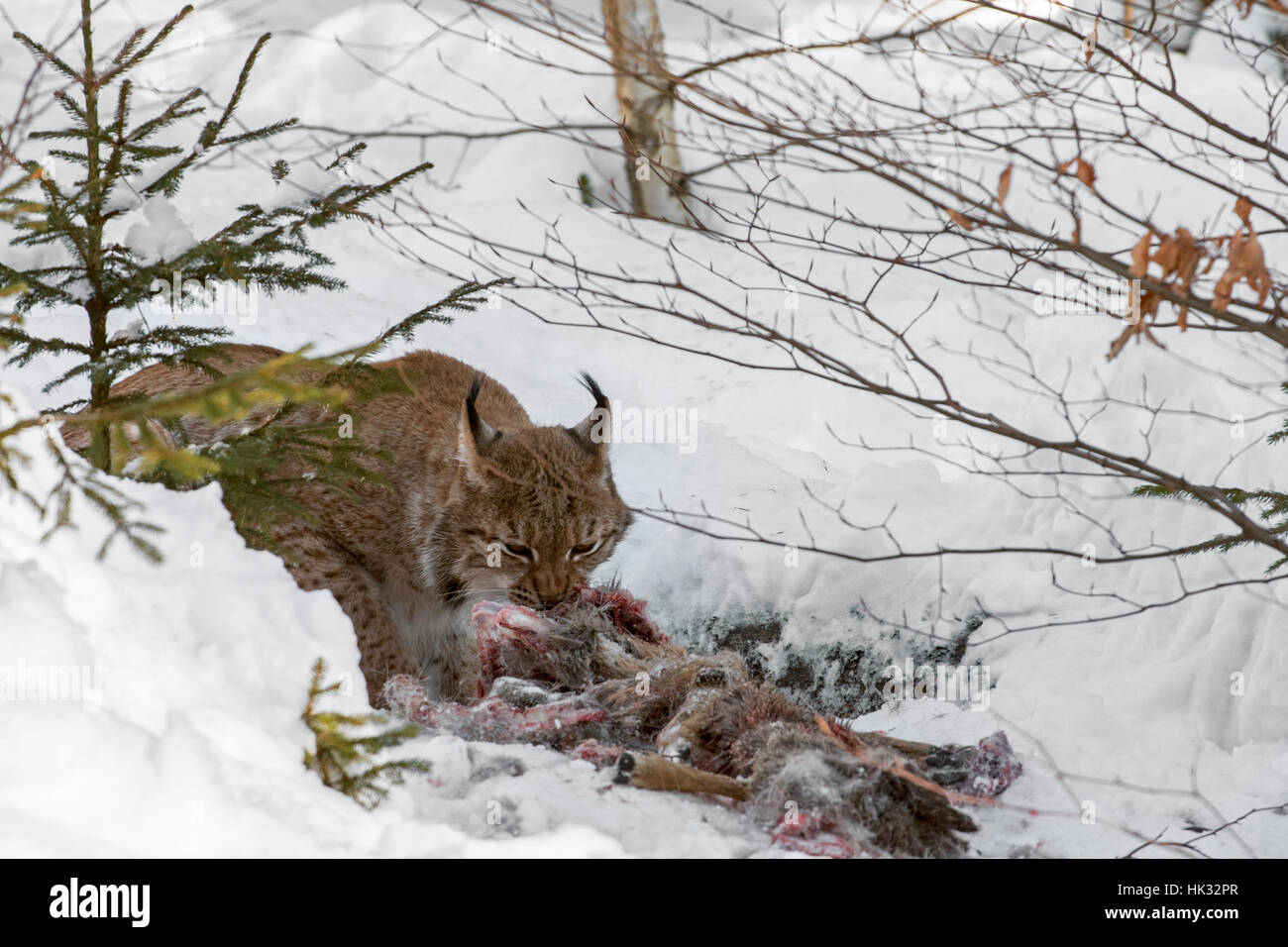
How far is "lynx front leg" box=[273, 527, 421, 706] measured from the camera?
417 centimetres

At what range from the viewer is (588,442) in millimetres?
4590

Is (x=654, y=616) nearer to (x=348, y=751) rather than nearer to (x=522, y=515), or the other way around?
(x=522, y=515)

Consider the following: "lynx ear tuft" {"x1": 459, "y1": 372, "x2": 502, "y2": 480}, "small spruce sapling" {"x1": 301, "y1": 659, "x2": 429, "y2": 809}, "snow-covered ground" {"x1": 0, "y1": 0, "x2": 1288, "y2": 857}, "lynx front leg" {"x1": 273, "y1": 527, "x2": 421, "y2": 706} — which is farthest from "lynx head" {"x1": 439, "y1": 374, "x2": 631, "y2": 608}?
"small spruce sapling" {"x1": 301, "y1": 659, "x2": 429, "y2": 809}

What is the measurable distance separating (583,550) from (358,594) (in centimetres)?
83

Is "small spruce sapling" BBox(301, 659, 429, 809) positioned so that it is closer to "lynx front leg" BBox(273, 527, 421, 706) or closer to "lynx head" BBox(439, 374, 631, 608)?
"lynx front leg" BBox(273, 527, 421, 706)

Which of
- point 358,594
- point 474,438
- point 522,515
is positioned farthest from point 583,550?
point 358,594

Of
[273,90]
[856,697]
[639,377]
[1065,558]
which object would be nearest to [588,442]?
[856,697]

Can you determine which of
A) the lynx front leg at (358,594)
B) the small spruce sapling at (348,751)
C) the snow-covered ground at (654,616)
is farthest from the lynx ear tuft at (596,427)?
the small spruce sapling at (348,751)

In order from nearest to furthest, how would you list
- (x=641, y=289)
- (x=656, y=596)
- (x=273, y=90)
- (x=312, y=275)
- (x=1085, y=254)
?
(x=1085, y=254), (x=312, y=275), (x=656, y=596), (x=641, y=289), (x=273, y=90)

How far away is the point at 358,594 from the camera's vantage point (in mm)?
4324

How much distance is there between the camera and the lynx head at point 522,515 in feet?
14.0

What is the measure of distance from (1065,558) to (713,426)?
252cm

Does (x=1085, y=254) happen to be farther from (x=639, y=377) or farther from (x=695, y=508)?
(x=639, y=377)
